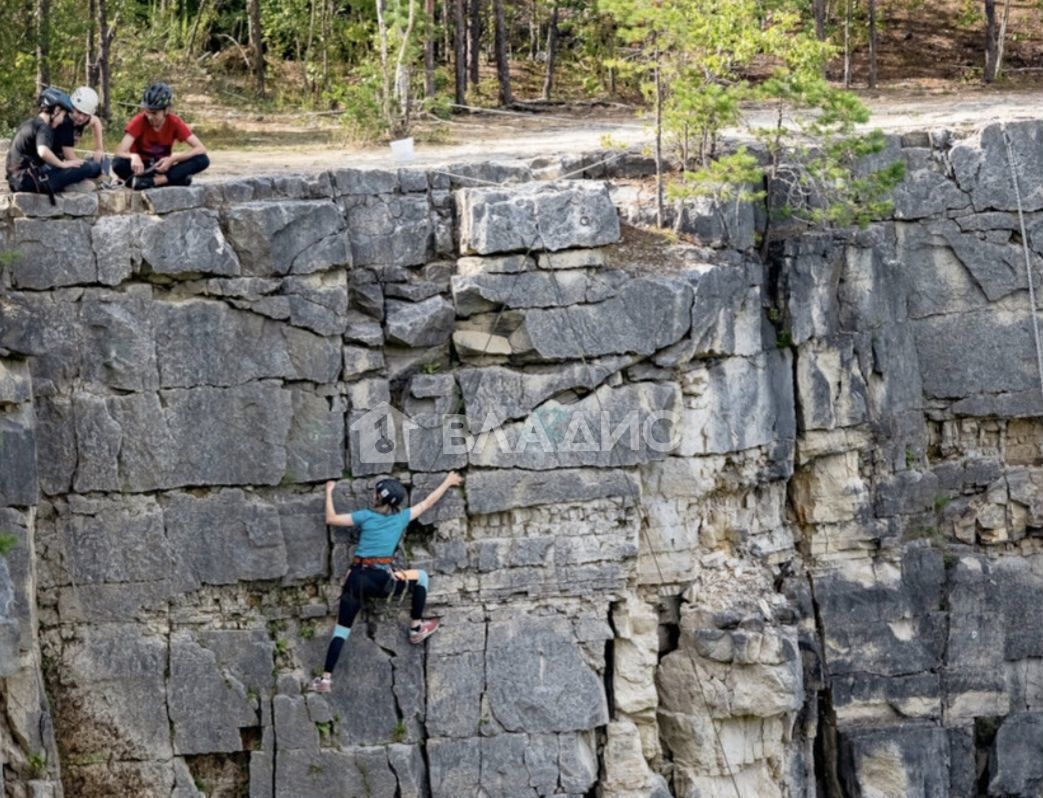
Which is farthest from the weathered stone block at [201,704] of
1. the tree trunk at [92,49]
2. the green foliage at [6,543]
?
the tree trunk at [92,49]

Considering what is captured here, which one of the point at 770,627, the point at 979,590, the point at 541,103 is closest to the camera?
the point at 770,627

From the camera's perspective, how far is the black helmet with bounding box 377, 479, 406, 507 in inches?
690

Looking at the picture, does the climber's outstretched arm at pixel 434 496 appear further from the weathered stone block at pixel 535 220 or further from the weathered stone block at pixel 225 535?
the weathered stone block at pixel 535 220

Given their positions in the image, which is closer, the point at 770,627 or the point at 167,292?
the point at 167,292

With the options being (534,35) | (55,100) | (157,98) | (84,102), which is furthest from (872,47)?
(55,100)

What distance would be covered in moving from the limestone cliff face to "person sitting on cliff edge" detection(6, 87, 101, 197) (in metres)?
0.21

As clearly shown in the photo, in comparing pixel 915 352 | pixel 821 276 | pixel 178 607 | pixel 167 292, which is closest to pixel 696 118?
pixel 821 276

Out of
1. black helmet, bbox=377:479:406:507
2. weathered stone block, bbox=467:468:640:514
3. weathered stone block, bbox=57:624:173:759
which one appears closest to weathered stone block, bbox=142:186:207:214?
black helmet, bbox=377:479:406:507

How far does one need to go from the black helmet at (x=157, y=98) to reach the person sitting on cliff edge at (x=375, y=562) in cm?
331

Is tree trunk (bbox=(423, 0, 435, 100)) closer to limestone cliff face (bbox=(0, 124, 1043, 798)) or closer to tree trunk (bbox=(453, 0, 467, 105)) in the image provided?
tree trunk (bbox=(453, 0, 467, 105))

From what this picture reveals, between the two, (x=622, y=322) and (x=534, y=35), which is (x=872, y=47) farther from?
(x=622, y=322)

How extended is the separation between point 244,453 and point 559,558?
2.75m

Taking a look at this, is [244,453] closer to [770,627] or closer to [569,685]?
[569,685]

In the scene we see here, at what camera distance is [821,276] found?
63.6 feet
